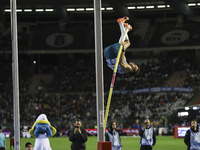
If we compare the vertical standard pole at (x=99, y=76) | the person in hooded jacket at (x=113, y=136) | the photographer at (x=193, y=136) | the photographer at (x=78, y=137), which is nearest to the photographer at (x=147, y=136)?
the person in hooded jacket at (x=113, y=136)

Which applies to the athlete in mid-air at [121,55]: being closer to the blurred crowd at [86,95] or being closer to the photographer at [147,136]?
the photographer at [147,136]

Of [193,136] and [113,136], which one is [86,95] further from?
[193,136]

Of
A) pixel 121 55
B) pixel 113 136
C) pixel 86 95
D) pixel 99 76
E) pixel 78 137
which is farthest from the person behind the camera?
pixel 86 95

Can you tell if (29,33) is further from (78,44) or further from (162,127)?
(162,127)

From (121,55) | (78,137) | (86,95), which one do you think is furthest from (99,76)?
(86,95)

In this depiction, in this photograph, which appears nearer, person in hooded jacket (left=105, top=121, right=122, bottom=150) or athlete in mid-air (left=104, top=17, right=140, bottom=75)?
athlete in mid-air (left=104, top=17, right=140, bottom=75)

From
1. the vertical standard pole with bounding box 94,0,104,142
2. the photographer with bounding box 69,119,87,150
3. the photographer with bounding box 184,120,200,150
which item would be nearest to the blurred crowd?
the photographer with bounding box 184,120,200,150

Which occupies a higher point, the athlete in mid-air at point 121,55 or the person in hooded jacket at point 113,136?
the athlete in mid-air at point 121,55

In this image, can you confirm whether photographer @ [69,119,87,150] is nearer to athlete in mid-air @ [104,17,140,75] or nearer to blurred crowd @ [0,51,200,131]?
athlete in mid-air @ [104,17,140,75]

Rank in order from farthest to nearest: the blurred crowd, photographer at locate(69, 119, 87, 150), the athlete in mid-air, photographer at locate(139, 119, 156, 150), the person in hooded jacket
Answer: the blurred crowd < photographer at locate(139, 119, 156, 150) < the person in hooded jacket < photographer at locate(69, 119, 87, 150) < the athlete in mid-air

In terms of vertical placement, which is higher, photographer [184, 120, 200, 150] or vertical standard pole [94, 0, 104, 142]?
vertical standard pole [94, 0, 104, 142]

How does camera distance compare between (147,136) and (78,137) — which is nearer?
(78,137)

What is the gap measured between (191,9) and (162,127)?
12.0 meters

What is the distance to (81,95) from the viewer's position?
44375 mm
